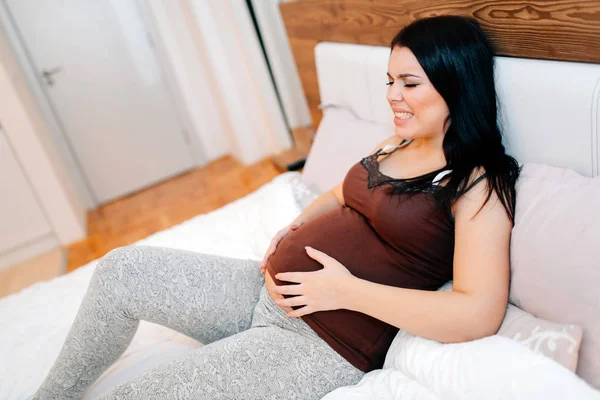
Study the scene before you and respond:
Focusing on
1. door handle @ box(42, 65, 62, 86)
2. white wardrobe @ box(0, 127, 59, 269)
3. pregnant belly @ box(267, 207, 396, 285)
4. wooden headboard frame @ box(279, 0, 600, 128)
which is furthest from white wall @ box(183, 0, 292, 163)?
pregnant belly @ box(267, 207, 396, 285)

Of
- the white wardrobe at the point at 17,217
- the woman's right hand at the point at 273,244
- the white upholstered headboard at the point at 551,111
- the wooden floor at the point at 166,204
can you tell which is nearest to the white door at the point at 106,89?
the wooden floor at the point at 166,204

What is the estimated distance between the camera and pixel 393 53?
118 centimetres

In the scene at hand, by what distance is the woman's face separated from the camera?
44.0 inches

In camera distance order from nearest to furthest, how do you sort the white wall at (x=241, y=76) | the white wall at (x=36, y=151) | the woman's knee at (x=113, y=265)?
1. the woman's knee at (x=113, y=265)
2. the white wall at (x=36, y=151)
3. the white wall at (x=241, y=76)

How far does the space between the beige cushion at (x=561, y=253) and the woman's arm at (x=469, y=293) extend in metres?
0.04

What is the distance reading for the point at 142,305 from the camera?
120cm

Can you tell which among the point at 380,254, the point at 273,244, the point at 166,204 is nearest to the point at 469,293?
the point at 380,254

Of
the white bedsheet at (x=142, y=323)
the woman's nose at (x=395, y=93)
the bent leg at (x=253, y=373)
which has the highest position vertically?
the woman's nose at (x=395, y=93)

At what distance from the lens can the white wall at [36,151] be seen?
3.35 metres

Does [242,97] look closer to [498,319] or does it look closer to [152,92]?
[152,92]

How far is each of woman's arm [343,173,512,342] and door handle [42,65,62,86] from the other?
3.74 metres

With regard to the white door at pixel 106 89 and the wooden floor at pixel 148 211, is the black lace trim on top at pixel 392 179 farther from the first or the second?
the white door at pixel 106 89

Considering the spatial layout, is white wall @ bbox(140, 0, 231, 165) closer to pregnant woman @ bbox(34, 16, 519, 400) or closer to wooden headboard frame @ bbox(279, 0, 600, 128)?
wooden headboard frame @ bbox(279, 0, 600, 128)

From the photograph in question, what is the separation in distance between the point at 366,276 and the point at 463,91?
0.43 metres
